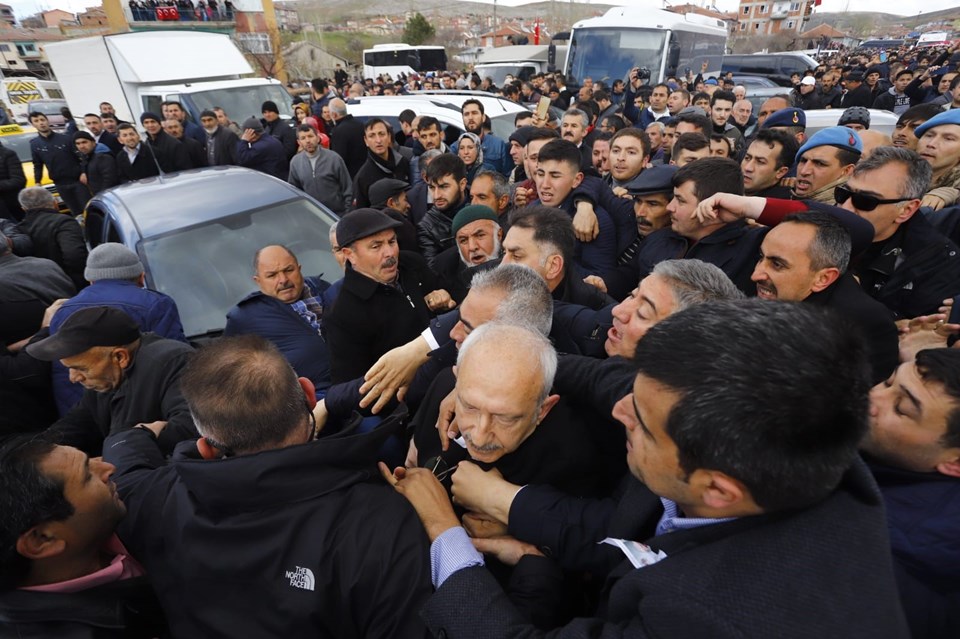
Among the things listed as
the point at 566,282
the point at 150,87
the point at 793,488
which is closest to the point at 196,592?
the point at 793,488

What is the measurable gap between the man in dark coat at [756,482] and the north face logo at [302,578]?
69 centimetres

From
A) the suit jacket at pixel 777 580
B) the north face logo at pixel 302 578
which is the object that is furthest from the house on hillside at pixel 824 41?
the north face logo at pixel 302 578

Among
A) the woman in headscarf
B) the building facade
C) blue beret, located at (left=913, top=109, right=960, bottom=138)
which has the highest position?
the building facade

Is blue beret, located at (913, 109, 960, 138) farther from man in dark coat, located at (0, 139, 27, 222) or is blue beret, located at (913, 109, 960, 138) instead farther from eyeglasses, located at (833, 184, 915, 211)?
man in dark coat, located at (0, 139, 27, 222)

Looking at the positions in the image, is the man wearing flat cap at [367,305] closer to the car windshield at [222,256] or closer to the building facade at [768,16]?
the car windshield at [222,256]

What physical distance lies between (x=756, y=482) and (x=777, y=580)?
0.54 feet

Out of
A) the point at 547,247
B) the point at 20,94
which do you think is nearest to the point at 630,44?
the point at 547,247

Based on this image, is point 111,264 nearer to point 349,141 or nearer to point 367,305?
point 367,305

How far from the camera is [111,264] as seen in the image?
127 inches

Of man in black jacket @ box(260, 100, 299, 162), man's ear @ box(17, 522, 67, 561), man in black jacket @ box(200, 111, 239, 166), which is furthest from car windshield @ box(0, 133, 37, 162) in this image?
man's ear @ box(17, 522, 67, 561)

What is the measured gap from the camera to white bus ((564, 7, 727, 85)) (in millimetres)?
14039

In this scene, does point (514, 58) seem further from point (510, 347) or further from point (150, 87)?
point (510, 347)

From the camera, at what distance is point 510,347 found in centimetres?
164

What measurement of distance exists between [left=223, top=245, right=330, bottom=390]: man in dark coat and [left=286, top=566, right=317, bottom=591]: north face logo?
Answer: 1700 mm
